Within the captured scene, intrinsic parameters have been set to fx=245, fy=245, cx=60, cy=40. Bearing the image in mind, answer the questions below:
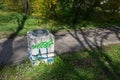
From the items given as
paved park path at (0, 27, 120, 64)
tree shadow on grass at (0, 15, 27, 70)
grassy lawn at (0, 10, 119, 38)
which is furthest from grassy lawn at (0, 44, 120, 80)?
grassy lawn at (0, 10, 119, 38)

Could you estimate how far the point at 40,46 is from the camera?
249 inches

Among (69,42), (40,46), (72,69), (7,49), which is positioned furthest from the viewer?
(69,42)

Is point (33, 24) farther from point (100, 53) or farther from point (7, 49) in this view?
point (100, 53)

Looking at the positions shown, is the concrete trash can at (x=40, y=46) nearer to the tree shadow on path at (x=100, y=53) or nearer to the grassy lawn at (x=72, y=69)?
the grassy lawn at (x=72, y=69)

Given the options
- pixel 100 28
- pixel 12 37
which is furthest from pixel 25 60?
pixel 100 28

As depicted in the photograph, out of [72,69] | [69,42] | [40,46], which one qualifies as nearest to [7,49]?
[40,46]

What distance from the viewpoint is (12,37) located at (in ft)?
27.9

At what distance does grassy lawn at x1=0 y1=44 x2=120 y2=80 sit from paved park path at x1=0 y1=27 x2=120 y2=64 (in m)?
0.46

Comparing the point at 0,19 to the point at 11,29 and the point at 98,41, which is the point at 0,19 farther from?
the point at 98,41

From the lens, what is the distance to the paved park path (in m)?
7.19

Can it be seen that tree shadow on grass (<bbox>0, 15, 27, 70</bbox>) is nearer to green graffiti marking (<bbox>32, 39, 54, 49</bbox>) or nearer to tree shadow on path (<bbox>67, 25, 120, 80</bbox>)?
green graffiti marking (<bbox>32, 39, 54, 49</bbox>)

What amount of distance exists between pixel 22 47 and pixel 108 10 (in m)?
4.98

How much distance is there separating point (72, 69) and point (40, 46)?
3.46 ft

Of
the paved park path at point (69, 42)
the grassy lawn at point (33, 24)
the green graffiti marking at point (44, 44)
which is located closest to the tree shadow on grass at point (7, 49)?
the paved park path at point (69, 42)
